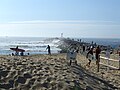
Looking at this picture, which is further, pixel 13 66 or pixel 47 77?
pixel 13 66

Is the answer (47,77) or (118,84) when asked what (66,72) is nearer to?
(47,77)

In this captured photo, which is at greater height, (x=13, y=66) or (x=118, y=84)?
(x=13, y=66)

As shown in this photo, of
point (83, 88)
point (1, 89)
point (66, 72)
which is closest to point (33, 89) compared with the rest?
point (1, 89)

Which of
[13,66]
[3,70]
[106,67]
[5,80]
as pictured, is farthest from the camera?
[106,67]

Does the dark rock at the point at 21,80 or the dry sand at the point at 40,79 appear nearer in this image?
the dry sand at the point at 40,79

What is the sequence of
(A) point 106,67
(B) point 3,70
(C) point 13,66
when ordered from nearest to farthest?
(B) point 3,70 < (C) point 13,66 < (A) point 106,67

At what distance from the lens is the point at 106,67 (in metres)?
21.2

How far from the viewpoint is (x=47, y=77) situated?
38.9 feet

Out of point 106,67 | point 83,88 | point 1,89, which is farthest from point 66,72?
point 106,67

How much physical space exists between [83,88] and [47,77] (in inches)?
63.4

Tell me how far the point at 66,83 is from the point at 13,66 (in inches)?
135

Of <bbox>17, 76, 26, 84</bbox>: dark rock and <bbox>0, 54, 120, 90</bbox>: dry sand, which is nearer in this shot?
<bbox>0, 54, 120, 90</bbox>: dry sand

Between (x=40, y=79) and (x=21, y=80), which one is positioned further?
(x=40, y=79)

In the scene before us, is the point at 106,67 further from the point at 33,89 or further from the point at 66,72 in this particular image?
the point at 33,89
